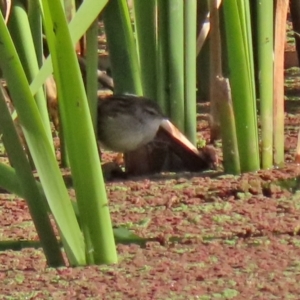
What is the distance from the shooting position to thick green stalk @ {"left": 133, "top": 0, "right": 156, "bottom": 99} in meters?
3.51

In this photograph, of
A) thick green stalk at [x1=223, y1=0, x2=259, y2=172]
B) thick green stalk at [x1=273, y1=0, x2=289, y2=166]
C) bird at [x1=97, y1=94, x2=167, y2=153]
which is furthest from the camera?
bird at [x1=97, y1=94, x2=167, y2=153]

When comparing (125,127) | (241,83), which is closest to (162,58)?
(241,83)

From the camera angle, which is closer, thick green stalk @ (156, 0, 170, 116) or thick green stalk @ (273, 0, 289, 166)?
thick green stalk @ (156, 0, 170, 116)

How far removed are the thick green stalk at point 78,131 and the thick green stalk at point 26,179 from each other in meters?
0.09

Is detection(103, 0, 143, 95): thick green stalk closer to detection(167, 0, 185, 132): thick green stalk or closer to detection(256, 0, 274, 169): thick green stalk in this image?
detection(167, 0, 185, 132): thick green stalk

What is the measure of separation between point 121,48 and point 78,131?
137 centimetres

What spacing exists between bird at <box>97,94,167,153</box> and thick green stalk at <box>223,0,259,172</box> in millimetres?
460

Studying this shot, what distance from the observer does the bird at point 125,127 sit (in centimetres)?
394

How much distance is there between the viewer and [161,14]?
3527 mm

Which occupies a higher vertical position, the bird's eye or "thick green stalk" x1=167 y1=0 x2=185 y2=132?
"thick green stalk" x1=167 y1=0 x2=185 y2=132

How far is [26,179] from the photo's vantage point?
2293 mm

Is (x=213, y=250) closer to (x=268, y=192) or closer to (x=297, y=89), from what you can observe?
(x=268, y=192)

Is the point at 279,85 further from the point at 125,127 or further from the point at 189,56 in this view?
the point at 125,127

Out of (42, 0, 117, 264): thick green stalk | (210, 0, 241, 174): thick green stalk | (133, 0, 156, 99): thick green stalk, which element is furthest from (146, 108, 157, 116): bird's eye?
(42, 0, 117, 264): thick green stalk
